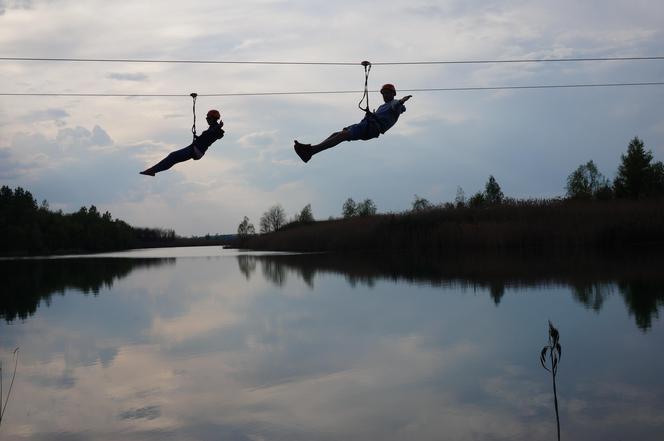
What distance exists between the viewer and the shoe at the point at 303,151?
8.23 metres

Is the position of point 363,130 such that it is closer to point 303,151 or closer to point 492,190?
point 303,151

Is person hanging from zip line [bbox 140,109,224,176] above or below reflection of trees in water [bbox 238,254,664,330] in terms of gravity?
above

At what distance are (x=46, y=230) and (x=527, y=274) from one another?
6975cm

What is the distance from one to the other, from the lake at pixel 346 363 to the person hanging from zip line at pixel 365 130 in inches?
144

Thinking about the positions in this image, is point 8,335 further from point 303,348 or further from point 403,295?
point 403,295

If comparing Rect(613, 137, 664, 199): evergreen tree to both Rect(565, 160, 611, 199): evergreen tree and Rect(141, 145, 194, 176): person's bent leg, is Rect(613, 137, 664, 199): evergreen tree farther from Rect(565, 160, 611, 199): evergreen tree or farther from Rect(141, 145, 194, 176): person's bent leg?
Rect(141, 145, 194, 176): person's bent leg

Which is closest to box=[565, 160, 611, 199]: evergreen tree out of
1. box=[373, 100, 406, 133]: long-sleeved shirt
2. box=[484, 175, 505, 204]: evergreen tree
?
box=[484, 175, 505, 204]: evergreen tree

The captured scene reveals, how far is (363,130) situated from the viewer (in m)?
8.22

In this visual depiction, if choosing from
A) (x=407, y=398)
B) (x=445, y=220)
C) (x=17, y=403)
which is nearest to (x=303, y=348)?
(x=407, y=398)

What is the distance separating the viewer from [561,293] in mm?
21094

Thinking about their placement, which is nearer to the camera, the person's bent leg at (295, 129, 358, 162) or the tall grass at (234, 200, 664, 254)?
the person's bent leg at (295, 129, 358, 162)

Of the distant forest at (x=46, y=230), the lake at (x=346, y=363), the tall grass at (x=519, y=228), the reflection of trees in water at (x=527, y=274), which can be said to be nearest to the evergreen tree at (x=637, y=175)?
the tall grass at (x=519, y=228)

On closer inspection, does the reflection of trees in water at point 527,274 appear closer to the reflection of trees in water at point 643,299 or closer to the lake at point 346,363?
the reflection of trees in water at point 643,299

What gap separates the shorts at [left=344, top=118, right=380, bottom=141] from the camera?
26.8 ft
